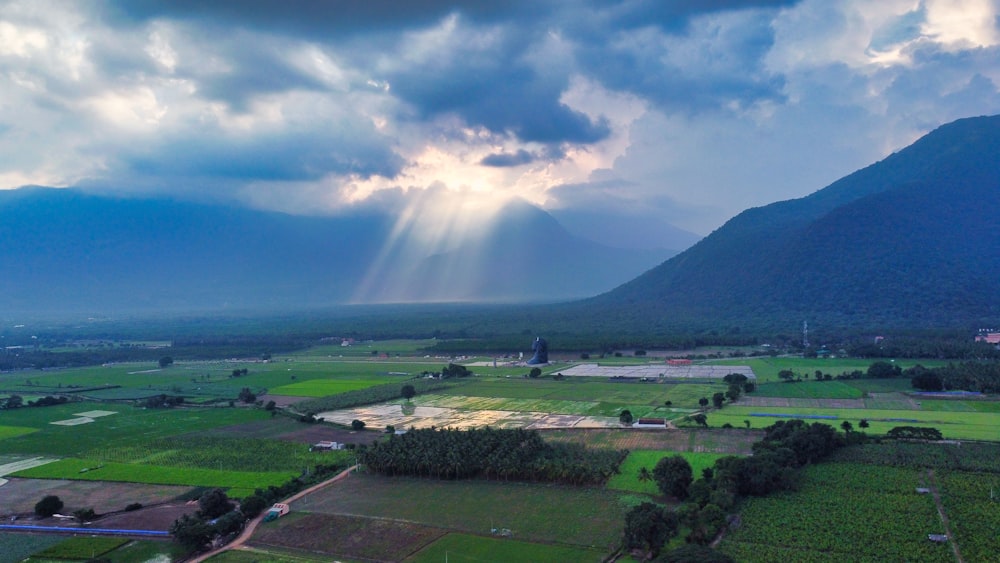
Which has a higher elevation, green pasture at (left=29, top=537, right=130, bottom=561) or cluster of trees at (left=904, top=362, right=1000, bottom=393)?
cluster of trees at (left=904, top=362, right=1000, bottom=393)

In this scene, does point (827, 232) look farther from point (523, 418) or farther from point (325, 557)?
point (325, 557)

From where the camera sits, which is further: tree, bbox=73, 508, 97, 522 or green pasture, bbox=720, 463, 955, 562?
tree, bbox=73, 508, 97, 522

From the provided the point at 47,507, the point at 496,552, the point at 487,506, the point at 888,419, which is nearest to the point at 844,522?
the point at 496,552

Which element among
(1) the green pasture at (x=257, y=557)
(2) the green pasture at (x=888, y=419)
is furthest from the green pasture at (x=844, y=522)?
(1) the green pasture at (x=257, y=557)

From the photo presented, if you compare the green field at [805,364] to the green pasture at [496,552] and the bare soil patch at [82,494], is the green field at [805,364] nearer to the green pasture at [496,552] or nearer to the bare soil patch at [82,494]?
the green pasture at [496,552]

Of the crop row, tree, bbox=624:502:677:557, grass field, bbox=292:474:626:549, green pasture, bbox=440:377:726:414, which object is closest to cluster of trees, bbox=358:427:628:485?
grass field, bbox=292:474:626:549

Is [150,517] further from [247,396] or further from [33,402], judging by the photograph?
[33,402]

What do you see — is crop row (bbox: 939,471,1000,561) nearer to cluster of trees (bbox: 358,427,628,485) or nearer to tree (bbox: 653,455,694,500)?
tree (bbox: 653,455,694,500)
